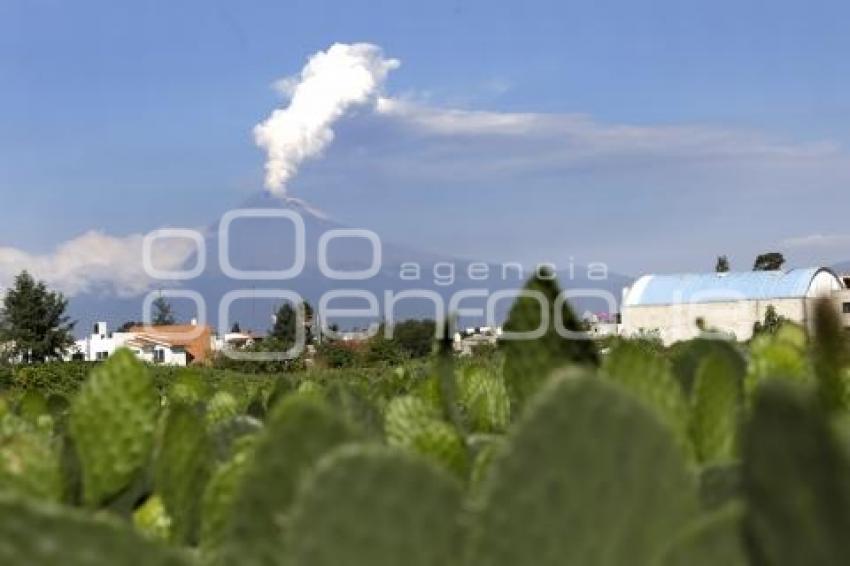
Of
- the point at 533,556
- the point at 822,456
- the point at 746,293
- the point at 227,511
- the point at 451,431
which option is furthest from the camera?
the point at 746,293

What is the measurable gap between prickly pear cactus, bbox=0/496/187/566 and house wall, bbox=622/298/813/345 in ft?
238

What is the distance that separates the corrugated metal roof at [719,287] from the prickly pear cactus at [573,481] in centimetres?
7667

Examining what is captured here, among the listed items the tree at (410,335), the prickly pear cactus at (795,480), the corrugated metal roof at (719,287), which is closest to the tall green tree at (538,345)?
the prickly pear cactus at (795,480)

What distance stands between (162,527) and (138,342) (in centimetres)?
9468

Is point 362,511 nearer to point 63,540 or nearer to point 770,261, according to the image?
point 63,540

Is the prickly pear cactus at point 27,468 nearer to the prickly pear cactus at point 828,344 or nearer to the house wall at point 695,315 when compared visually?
the prickly pear cactus at point 828,344

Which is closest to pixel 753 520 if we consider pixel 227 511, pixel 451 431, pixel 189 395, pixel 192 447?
pixel 227 511

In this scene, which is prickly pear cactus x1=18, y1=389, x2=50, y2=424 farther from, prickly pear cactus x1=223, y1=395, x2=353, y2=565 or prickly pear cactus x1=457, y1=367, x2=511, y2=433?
prickly pear cactus x1=223, y1=395, x2=353, y2=565

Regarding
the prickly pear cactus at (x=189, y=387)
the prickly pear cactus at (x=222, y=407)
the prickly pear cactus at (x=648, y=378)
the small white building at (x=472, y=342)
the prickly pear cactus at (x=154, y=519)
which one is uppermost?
the small white building at (x=472, y=342)

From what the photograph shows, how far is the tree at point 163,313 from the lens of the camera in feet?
434

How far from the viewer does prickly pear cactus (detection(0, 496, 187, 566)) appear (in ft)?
2.57

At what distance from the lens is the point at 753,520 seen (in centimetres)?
81

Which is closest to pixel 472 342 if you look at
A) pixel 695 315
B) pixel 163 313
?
pixel 695 315

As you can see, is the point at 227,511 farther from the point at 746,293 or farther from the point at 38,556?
the point at 746,293
